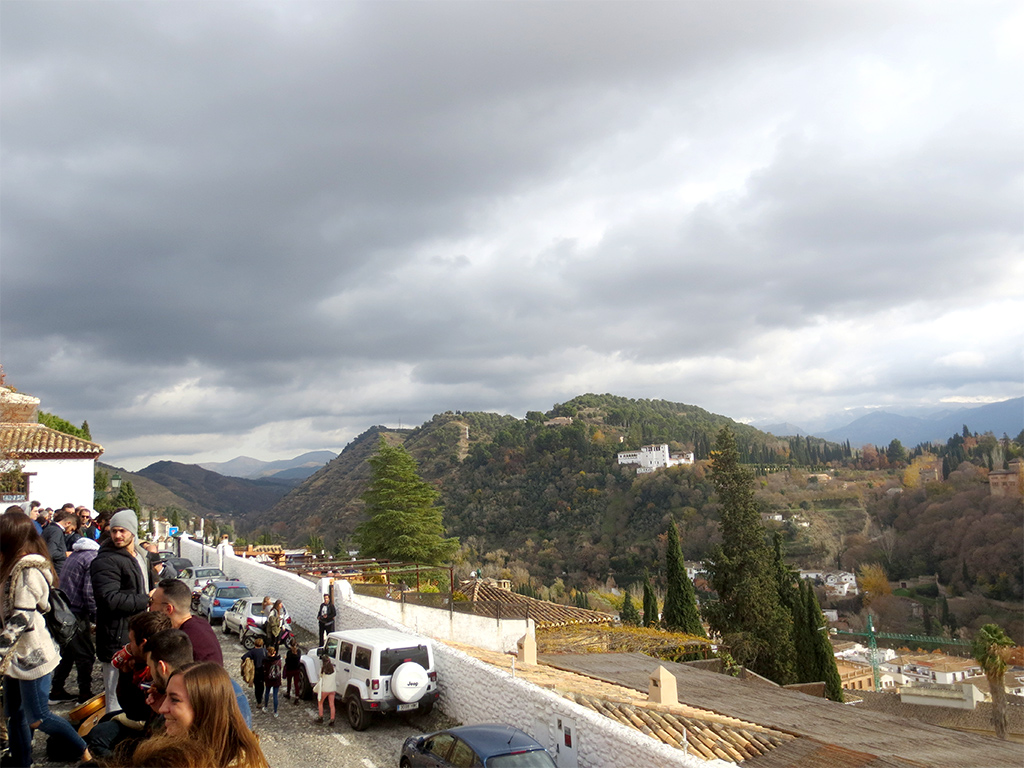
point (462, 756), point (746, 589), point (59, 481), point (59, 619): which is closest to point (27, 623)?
point (59, 619)

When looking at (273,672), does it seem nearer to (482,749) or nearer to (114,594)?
(482,749)

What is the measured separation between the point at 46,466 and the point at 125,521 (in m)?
23.7

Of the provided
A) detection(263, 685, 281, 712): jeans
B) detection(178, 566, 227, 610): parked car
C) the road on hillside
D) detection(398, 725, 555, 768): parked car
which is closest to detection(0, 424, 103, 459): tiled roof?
detection(178, 566, 227, 610): parked car

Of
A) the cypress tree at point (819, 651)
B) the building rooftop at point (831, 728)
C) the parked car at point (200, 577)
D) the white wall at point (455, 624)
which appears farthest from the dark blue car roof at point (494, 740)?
the cypress tree at point (819, 651)

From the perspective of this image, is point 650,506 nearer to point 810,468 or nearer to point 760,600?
point 810,468

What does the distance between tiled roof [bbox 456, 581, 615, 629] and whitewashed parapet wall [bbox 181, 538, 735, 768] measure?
570 inches

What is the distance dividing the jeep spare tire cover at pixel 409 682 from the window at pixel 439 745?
2.57 m

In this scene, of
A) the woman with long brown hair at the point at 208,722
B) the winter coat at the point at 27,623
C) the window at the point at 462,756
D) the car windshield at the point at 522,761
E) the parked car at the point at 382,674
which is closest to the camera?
the woman with long brown hair at the point at 208,722

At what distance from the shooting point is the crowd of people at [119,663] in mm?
3016

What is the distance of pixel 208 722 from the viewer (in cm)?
299

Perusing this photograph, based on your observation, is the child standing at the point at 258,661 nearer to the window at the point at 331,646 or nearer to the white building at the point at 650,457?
the window at the point at 331,646

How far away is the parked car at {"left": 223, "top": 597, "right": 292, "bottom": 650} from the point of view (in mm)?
15373

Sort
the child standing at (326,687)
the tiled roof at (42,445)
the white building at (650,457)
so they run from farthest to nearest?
1. the white building at (650,457)
2. the tiled roof at (42,445)
3. the child standing at (326,687)

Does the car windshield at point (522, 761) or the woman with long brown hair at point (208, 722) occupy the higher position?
the woman with long brown hair at point (208, 722)
